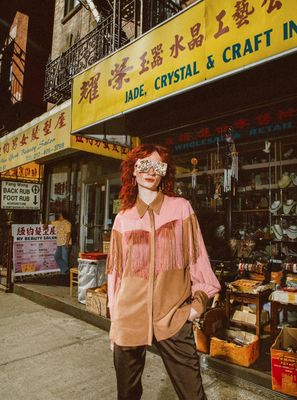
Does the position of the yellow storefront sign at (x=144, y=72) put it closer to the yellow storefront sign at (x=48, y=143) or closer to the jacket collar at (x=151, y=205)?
the yellow storefront sign at (x=48, y=143)

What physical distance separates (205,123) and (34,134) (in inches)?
155

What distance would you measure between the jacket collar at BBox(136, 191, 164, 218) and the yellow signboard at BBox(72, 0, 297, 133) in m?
1.98

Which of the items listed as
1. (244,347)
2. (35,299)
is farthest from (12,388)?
(35,299)

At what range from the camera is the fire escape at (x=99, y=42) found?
7.30 meters

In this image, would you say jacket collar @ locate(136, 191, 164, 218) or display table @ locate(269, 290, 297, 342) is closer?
jacket collar @ locate(136, 191, 164, 218)

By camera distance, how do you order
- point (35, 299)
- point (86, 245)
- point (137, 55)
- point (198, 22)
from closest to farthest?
point (198, 22)
point (137, 55)
point (35, 299)
point (86, 245)

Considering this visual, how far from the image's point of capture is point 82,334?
4883mm

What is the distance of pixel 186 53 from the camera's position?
376cm

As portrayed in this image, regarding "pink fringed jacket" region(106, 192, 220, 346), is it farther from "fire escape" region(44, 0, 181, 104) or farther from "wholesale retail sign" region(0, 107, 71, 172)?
"fire escape" region(44, 0, 181, 104)

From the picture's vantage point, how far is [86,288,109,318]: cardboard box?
5.22 m

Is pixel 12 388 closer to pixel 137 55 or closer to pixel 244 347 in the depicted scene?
pixel 244 347

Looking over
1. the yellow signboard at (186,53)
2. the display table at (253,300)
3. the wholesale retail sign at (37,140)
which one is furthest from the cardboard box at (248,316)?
the wholesale retail sign at (37,140)

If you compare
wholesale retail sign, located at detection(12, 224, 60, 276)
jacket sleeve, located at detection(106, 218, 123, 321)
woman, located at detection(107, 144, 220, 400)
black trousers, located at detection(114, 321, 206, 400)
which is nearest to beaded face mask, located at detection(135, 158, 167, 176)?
woman, located at detection(107, 144, 220, 400)

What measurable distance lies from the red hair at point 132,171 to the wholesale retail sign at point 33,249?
6.36 meters
